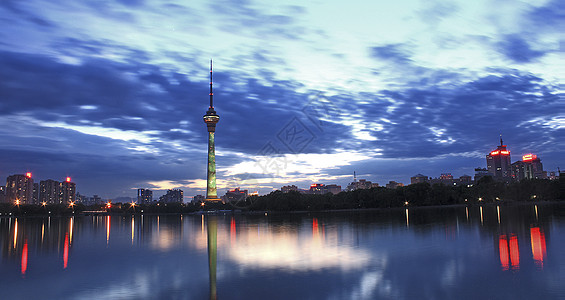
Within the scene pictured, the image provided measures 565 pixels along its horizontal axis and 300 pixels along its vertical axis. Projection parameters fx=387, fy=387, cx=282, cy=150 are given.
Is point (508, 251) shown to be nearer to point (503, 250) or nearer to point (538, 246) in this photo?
point (503, 250)

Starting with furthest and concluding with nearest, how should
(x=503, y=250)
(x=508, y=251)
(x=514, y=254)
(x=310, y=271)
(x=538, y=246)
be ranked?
(x=538, y=246) → (x=503, y=250) → (x=508, y=251) → (x=514, y=254) → (x=310, y=271)

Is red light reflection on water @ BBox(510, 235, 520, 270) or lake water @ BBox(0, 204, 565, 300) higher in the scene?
red light reflection on water @ BBox(510, 235, 520, 270)

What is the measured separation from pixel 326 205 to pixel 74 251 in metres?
105

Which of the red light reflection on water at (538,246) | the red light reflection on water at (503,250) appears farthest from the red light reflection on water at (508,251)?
the red light reflection on water at (538,246)

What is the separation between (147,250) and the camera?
3297 cm

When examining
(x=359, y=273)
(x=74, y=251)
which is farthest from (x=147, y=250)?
(x=359, y=273)

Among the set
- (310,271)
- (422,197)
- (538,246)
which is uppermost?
(422,197)

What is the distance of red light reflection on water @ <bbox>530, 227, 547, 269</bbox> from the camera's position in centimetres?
2166

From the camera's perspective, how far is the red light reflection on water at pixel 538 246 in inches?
853

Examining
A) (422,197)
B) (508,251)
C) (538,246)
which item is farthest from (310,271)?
(422,197)

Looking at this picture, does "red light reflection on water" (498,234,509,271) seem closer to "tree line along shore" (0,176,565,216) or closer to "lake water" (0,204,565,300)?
"lake water" (0,204,565,300)

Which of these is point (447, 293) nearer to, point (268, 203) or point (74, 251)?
point (74, 251)

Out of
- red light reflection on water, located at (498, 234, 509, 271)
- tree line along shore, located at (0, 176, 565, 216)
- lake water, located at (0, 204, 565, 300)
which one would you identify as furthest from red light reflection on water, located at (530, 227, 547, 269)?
tree line along shore, located at (0, 176, 565, 216)

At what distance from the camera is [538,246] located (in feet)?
85.9
